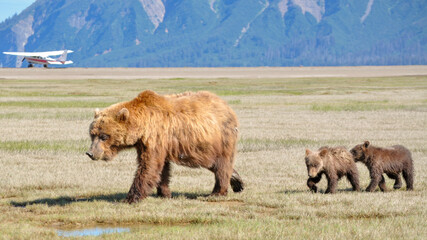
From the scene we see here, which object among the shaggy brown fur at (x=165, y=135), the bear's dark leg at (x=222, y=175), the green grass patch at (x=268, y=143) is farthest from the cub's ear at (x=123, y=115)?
the green grass patch at (x=268, y=143)

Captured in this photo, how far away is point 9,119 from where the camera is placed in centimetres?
3031

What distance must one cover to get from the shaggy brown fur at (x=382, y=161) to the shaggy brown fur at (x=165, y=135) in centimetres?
279

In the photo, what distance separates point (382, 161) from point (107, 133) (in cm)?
553

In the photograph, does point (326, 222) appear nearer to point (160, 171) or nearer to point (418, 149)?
point (160, 171)

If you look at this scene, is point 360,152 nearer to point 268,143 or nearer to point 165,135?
point 165,135

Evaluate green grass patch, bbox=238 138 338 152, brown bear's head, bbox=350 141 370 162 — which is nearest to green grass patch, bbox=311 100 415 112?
green grass patch, bbox=238 138 338 152

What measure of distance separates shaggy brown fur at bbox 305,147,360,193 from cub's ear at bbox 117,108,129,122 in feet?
11.8

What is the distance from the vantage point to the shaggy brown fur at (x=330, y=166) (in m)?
12.6

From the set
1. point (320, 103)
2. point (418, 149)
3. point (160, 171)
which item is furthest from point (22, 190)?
point (320, 103)

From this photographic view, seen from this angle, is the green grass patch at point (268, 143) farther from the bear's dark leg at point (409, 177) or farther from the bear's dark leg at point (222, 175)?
the bear's dark leg at point (222, 175)

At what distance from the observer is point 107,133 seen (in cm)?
1134

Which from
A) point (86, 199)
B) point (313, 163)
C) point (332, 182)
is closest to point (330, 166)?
point (332, 182)

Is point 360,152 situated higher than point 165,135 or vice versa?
point 165,135

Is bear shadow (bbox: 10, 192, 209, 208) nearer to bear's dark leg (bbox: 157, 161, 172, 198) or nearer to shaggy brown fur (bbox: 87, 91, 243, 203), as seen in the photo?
bear's dark leg (bbox: 157, 161, 172, 198)
